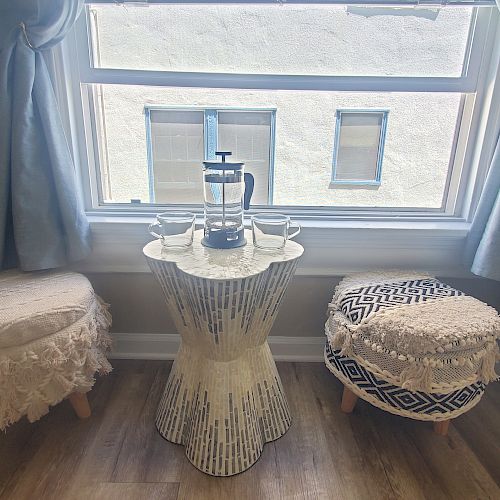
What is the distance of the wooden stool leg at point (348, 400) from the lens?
1405 millimetres

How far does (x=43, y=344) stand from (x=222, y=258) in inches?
23.4

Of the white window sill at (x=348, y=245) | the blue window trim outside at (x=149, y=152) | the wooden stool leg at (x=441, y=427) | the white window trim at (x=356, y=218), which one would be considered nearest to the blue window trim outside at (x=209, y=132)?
the blue window trim outside at (x=149, y=152)

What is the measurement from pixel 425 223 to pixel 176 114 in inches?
46.2

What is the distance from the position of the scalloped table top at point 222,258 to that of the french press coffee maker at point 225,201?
0.04m

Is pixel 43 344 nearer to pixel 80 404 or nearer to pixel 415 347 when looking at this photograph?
pixel 80 404

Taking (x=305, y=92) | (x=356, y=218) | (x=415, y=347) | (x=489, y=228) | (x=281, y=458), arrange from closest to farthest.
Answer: (x=415, y=347)
(x=281, y=458)
(x=489, y=228)
(x=305, y=92)
(x=356, y=218)

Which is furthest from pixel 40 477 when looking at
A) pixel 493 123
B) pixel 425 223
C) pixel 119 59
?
pixel 493 123

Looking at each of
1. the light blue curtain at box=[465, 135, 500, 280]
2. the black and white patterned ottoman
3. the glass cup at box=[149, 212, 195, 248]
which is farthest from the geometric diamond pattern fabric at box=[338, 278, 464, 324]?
the glass cup at box=[149, 212, 195, 248]

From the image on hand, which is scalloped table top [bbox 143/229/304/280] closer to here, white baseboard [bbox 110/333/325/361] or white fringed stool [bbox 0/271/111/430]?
white fringed stool [bbox 0/271/111/430]

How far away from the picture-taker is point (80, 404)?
1.36 m

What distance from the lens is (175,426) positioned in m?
1.28

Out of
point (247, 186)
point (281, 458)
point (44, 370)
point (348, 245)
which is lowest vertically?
point (281, 458)

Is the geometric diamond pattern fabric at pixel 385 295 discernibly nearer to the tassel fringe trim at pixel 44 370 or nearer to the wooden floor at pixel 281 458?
the wooden floor at pixel 281 458

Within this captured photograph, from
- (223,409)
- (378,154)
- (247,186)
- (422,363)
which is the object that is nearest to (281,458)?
(223,409)
